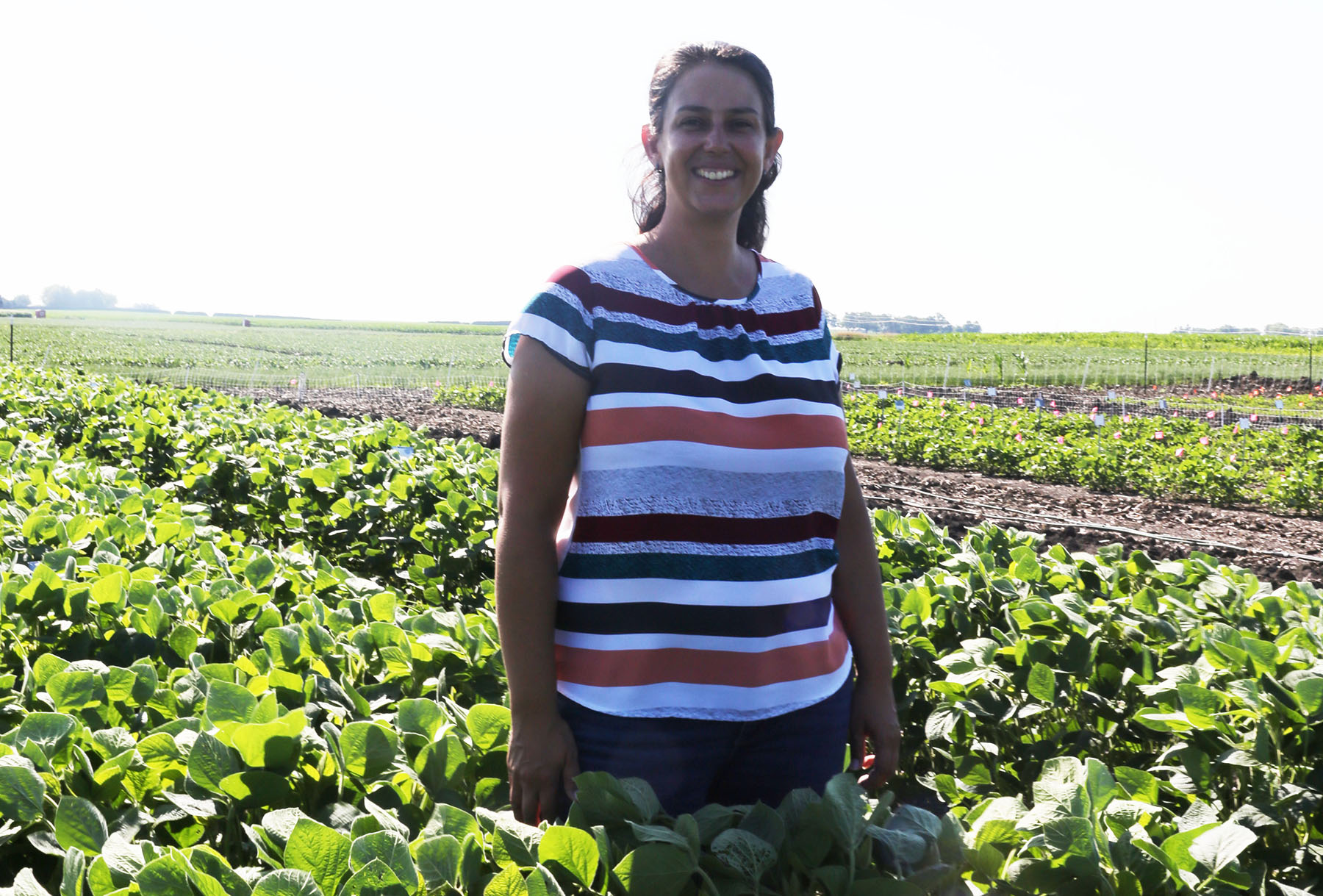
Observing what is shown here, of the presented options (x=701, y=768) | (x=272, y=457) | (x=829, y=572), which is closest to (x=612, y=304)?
(x=829, y=572)

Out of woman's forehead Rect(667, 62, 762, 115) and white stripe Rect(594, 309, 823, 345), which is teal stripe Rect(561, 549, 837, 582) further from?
woman's forehead Rect(667, 62, 762, 115)

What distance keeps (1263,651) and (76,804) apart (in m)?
2.15

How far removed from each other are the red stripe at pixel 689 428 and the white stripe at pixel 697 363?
7 centimetres

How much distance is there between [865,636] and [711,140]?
98 centimetres

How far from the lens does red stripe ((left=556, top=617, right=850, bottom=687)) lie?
1471mm

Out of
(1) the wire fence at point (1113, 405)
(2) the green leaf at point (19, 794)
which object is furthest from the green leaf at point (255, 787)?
(1) the wire fence at point (1113, 405)

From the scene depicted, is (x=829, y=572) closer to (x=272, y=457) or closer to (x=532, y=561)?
(x=532, y=561)

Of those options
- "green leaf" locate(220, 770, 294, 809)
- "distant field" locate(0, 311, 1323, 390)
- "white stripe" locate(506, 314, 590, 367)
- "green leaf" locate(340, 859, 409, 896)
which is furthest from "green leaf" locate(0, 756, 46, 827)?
"distant field" locate(0, 311, 1323, 390)

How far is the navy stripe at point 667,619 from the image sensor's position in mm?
1472

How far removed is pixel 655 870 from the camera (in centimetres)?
113

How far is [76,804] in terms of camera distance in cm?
133

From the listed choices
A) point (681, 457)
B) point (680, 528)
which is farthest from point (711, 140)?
point (680, 528)

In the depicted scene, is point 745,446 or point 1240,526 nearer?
point 745,446

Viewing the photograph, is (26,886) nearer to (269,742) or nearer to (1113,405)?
(269,742)
